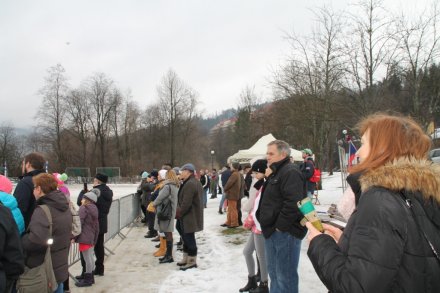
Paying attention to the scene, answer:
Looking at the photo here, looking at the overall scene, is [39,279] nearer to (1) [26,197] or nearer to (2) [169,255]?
(1) [26,197]

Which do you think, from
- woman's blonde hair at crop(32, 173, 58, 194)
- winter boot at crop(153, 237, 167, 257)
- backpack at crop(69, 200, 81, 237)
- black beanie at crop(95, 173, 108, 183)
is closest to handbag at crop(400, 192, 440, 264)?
woman's blonde hair at crop(32, 173, 58, 194)

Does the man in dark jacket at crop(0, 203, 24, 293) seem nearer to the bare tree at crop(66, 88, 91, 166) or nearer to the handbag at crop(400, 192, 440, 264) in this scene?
the handbag at crop(400, 192, 440, 264)

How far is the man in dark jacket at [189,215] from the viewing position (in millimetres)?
7176

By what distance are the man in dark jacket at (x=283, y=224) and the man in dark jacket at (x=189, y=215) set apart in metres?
2.91

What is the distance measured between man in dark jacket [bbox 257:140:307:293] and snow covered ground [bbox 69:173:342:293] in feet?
5.42

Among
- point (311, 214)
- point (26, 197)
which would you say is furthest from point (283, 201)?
point (26, 197)

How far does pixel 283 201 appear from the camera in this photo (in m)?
4.32

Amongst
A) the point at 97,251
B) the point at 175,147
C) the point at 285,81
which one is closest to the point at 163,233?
the point at 97,251

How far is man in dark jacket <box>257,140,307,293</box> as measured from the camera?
167 inches

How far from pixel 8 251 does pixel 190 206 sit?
4.57m

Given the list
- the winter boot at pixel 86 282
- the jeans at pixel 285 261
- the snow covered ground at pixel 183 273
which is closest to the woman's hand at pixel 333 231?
the jeans at pixel 285 261

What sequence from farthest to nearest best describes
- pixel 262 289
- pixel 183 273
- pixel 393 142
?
pixel 183 273 < pixel 262 289 < pixel 393 142

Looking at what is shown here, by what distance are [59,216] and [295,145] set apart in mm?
31984

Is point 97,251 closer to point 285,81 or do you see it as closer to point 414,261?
point 414,261
